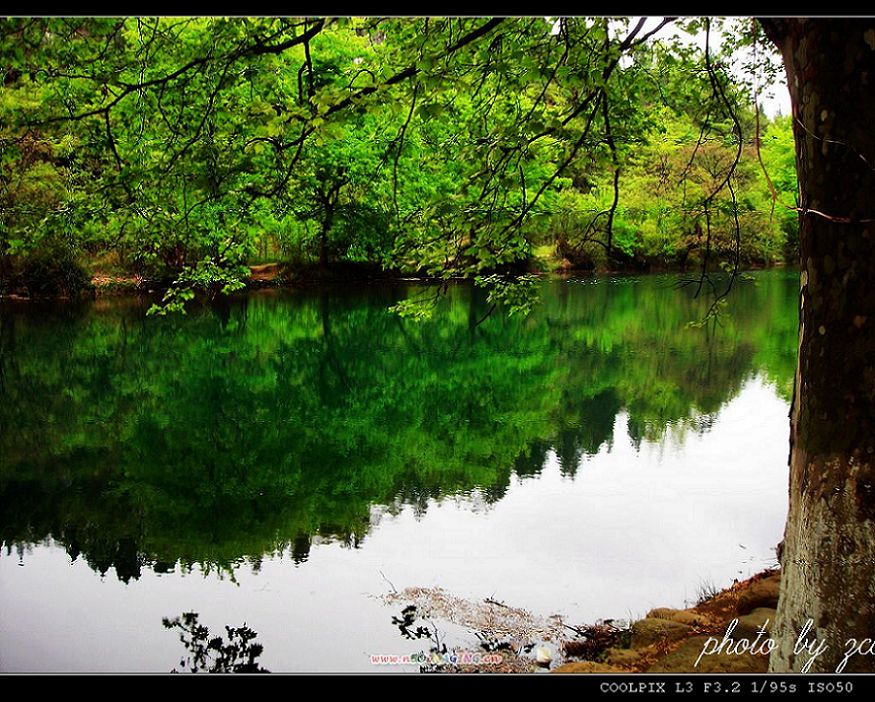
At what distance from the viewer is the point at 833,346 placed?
3281 millimetres

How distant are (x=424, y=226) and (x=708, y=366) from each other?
1355cm

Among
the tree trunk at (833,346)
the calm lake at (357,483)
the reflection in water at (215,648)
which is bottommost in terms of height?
the reflection in water at (215,648)

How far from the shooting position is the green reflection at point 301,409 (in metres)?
9.12

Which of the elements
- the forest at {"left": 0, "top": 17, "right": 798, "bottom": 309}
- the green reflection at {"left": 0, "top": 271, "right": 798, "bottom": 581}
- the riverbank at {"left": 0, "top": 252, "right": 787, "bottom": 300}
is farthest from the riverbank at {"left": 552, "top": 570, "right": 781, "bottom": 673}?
the riverbank at {"left": 0, "top": 252, "right": 787, "bottom": 300}

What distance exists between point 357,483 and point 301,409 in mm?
4873

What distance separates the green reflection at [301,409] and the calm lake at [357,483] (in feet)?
0.21

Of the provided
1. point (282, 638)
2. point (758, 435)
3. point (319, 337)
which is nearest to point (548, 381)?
point (758, 435)

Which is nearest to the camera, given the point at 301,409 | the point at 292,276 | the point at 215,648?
the point at 215,648

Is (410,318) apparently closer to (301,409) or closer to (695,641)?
(301,409)

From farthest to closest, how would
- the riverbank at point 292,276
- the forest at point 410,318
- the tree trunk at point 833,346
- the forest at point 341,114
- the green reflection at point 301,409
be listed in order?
the riverbank at point 292,276, the green reflection at point 301,409, the forest at point 341,114, the forest at point 410,318, the tree trunk at point 833,346

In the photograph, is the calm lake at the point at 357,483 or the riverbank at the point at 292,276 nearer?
the calm lake at the point at 357,483

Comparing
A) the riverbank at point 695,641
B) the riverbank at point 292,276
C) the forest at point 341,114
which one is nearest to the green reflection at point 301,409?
the riverbank at point 292,276

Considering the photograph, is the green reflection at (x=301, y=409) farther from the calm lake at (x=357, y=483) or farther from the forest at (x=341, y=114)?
the forest at (x=341, y=114)

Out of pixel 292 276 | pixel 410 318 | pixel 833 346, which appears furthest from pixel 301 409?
pixel 292 276
